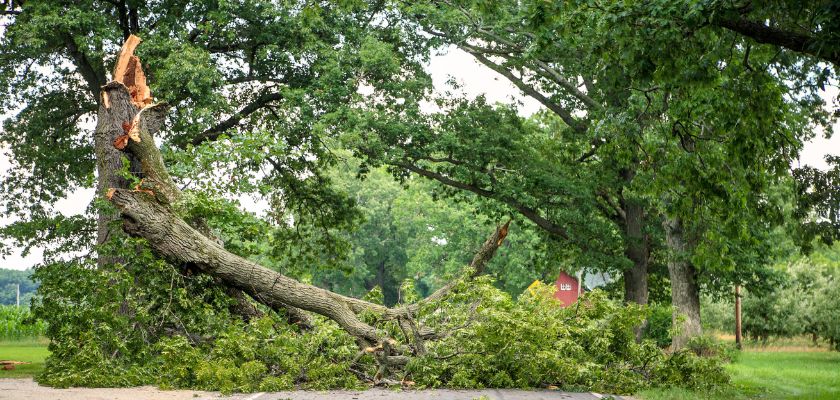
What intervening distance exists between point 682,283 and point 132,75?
1539cm

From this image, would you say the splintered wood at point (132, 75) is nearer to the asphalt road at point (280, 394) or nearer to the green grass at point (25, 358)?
Result: the green grass at point (25, 358)

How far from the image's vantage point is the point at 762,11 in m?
12.4

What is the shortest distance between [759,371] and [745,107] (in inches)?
343

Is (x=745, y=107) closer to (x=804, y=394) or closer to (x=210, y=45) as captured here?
(x=804, y=394)

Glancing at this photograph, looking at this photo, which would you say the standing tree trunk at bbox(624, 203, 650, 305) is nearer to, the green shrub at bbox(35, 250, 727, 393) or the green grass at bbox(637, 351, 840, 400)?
the green grass at bbox(637, 351, 840, 400)

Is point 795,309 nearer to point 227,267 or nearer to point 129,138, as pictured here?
point 227,267

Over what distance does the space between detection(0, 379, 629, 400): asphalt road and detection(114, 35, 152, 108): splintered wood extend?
20.9 ft

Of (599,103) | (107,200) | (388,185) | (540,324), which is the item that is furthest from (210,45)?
(388,185)

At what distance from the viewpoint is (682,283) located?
25.7 m

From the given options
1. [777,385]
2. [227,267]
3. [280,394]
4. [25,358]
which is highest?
[227,267]

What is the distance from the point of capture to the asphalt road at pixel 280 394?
469 inches

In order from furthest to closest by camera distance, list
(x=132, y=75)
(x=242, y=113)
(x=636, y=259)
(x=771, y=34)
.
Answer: (x=636, y=259) < (x=242, y=113) < (x=132, y=75) < (x=771, y=34)

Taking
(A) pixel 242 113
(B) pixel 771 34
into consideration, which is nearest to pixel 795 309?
(A) pixel 242 113

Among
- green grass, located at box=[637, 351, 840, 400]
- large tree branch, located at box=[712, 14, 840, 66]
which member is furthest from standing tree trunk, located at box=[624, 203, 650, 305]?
large tree branch, located at box=[712, 14, 840, 66]
